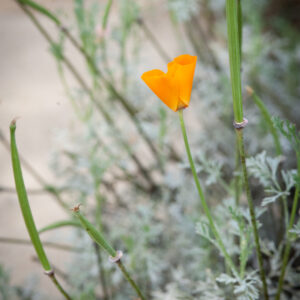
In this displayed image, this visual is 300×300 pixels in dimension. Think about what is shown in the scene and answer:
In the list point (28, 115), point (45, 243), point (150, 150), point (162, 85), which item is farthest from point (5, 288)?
point (28, 115)

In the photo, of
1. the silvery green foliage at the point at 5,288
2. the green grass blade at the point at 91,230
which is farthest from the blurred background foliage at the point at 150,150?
the green grass blade at the point at 91,230

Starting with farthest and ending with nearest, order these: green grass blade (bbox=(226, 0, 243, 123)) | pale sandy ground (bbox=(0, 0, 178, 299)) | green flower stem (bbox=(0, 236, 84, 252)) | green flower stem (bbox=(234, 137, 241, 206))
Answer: pale sandy ground (bbox=(0, 0, 178, 299)) < green flower stem (bbox=(0, 236, 84, 252)) < green flower stem (bbox=(234, 137, 241, 206)) < green grass blade (bbox=(226, 0, 243, 123))

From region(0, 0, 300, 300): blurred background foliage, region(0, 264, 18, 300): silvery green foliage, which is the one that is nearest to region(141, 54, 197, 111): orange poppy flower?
region(0, 0, 300, 300): blurred background foliage

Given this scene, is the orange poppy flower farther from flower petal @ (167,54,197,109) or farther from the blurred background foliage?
the blurred background foliage

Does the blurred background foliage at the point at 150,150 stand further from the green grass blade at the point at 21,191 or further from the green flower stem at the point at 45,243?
the green grass blade at the point at 21,191

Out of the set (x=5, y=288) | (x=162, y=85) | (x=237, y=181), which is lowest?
(x=5, y=288)

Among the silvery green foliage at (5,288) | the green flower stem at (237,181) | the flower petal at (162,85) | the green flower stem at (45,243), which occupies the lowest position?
the silvery green foliage at (5,288)

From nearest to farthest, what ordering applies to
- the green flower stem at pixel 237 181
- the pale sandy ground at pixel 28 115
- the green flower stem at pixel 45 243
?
the green flower stem at pixel 237 181
the green flower stem at pixel 45 243
the pale sandy ground at pixel 28 115

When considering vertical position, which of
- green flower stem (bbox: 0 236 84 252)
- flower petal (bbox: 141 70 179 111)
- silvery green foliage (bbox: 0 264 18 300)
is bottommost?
silvery green foliage (bbox: 0 264 18 300)

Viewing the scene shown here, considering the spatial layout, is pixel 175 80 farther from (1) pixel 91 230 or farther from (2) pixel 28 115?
(2) pixel 28 115
